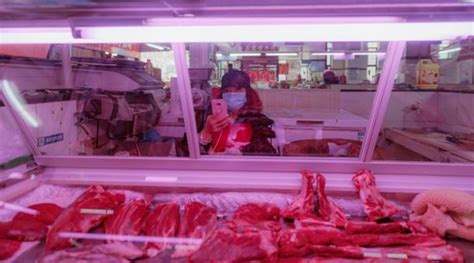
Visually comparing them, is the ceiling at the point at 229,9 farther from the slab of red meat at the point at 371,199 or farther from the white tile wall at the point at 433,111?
the white tile wall at the point at 433,111

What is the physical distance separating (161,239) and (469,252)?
1.75 m

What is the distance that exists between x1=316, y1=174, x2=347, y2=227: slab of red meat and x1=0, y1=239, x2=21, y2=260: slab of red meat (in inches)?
72.4

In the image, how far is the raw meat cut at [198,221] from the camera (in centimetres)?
254

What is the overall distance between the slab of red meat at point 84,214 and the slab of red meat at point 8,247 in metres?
0.17

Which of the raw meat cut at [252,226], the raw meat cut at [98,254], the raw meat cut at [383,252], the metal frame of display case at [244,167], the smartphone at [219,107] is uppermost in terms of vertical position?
the smartphone at [219,107]

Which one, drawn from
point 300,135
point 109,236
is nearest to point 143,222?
point 109,236

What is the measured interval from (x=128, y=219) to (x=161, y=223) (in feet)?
0.73

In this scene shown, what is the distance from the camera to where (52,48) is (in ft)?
13.8

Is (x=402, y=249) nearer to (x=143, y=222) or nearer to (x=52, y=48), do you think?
(x=143, y=222)

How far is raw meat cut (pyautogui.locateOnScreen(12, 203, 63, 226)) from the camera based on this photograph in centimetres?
268

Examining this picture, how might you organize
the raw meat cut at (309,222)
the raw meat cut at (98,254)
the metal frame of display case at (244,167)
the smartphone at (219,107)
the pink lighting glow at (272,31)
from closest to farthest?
the pink lighting glow at (272,31) < the raw meat cut at (98,254) < the raw meat cut at (309,222) < the metal frame of display case at (244,167) < the smartphone at (219,107)

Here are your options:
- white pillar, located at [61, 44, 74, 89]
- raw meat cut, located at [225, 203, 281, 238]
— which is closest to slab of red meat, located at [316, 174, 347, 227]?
raw meat cut, located at [225, 203, 281, 238]

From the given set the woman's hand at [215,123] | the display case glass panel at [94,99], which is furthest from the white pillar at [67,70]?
the woman's hand at [215,123]

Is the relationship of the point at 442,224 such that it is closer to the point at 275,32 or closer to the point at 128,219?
the point at 275,32
